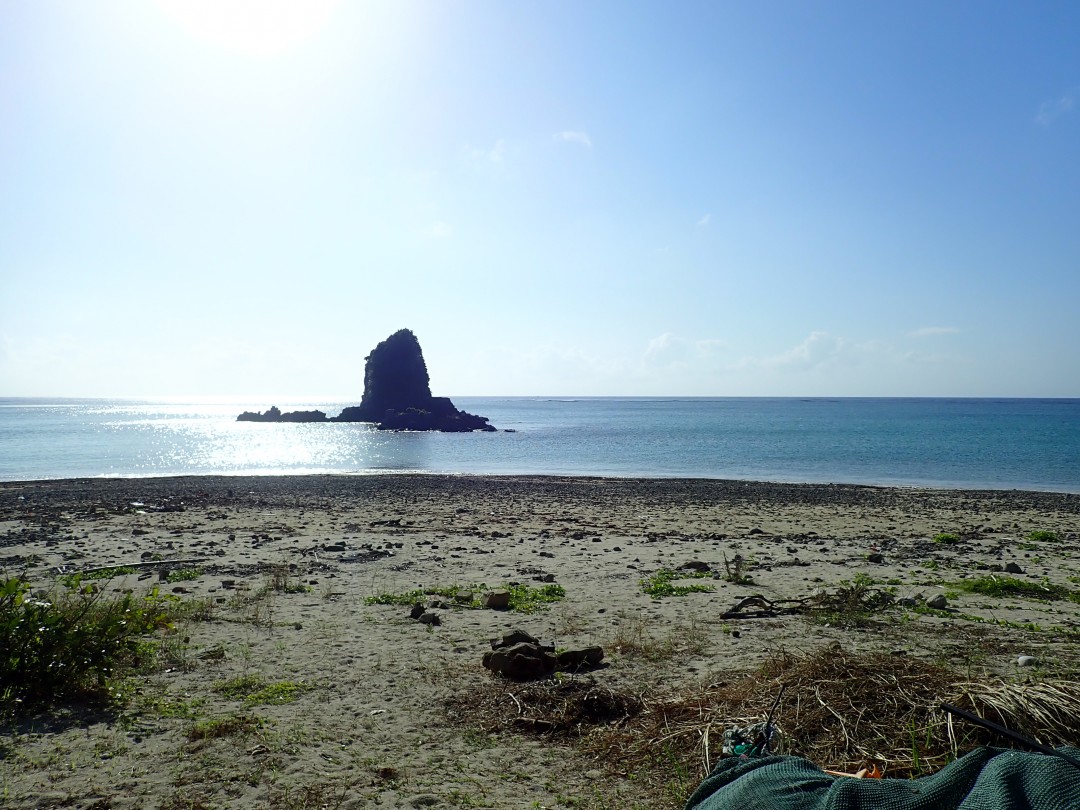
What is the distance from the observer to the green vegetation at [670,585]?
36.3 ft

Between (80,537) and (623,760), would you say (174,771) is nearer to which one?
(623,760)

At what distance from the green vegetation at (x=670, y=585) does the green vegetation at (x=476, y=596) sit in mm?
1472

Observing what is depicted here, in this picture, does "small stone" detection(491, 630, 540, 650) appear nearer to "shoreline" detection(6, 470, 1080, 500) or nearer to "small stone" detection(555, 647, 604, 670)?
"small stone" detection(555, 647, 604, 670)

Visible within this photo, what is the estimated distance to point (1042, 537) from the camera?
687 inches

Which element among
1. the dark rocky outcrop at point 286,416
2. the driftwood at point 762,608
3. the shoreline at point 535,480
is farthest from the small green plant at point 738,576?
the dark rocky outcrop at point 286,416

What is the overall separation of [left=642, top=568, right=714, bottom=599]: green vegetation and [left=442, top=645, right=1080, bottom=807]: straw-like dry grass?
437 cm

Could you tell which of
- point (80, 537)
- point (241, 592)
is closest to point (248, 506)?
point (80, 537)

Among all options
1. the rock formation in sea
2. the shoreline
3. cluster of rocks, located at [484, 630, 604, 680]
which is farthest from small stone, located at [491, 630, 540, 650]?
the rock formation in sea

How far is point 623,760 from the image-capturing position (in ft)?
17.3

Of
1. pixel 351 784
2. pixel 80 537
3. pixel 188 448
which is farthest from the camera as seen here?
pixel 188 448

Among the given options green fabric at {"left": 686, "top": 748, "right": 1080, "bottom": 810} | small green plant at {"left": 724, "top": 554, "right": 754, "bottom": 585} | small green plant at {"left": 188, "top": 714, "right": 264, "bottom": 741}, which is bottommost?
small green plant at {"left": 724, "top": 554, "right": 754, "bottom": 585}

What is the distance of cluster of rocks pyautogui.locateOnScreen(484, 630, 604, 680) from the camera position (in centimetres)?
708

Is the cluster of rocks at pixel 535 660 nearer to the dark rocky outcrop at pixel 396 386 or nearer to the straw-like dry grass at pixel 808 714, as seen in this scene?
the straw-like dry grass at pixel 808 714

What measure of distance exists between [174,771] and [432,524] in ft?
47.4
